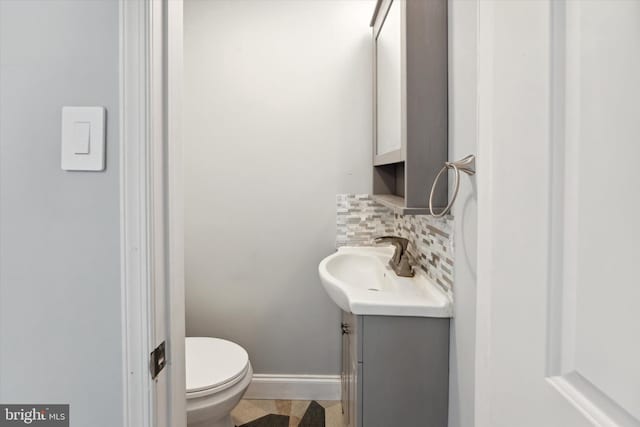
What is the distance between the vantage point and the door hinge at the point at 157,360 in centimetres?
70

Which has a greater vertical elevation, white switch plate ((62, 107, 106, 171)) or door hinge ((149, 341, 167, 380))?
white switch plate ((62, 107, 106, 171))

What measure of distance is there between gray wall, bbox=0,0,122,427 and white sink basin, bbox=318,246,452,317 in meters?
0.79

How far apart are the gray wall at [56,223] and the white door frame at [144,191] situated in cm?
3

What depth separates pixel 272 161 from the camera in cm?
235

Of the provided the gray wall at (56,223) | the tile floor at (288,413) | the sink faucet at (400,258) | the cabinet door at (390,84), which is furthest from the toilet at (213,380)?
the cabinet door at (390,84)

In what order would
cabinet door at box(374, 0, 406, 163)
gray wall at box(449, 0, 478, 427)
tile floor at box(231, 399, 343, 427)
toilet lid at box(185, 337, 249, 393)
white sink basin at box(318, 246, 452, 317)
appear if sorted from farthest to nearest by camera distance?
tile floor at box(231, 399, 343, 427)
toilet lid at box(185, 337, 249, 393)
cabinet door at box(374, 0, 406, 163)
white sink basin at box(318, 246, 452, 317)
gray wall at box(449, 0, 478, 427)

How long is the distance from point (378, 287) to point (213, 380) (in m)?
0.79

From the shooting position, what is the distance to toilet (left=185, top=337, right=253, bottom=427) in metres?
1.60

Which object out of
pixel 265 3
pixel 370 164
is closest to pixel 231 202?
pixel 370 164

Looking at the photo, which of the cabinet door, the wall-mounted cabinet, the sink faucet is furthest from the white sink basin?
the cabinet door

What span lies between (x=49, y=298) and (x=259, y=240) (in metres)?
1.67

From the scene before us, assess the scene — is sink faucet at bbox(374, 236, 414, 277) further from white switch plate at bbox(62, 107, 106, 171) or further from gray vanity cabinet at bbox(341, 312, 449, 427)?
white switch plate at bbox(62, 107, 106, 171)

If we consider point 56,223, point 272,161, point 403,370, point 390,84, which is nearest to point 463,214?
point 403,370

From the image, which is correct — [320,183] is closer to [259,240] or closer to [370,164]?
[370,164]
